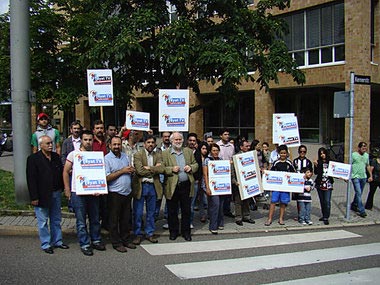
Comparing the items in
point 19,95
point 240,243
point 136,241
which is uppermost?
point 19,95

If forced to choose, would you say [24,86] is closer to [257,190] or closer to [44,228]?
[44,228]

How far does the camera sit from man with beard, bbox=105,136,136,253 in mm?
6504

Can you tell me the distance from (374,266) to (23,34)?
8.20 metres

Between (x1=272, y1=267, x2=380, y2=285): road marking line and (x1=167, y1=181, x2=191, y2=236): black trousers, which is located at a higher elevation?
(x1=167, y1=181, x2=191, y2=236): black trousers

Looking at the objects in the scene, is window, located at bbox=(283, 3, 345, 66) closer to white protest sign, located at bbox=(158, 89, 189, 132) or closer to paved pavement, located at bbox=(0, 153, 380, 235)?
paved pavement, located at bbox=(0, 153, 380, 235)

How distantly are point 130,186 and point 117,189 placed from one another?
0.26 meters

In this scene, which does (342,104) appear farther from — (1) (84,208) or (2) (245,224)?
(1) (84,208)

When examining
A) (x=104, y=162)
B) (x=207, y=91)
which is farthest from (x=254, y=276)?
(x=207, y=91)

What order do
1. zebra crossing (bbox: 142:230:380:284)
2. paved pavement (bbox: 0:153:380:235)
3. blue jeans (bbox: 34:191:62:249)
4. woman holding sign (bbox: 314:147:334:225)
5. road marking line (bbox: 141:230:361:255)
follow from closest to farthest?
zebra crossing (bbox: 142:230:380:284) < blue jeans (bbox: 34:191:62:249) < road marking line (bbox: 141:230:361:255) < paved pavement (bbox: 0:153:380:235) < woman holding sign (bbox: 314:147:334:225)

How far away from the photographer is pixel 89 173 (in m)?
6.22

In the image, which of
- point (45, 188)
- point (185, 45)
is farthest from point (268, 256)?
point (185, 45)

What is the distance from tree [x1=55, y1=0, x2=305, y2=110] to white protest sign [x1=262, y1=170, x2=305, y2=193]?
1.91 m

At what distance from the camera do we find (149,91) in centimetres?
965

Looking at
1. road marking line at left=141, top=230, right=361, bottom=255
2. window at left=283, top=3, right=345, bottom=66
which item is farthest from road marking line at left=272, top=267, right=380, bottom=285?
window at left=283, top=3, right=345, bottom=66
